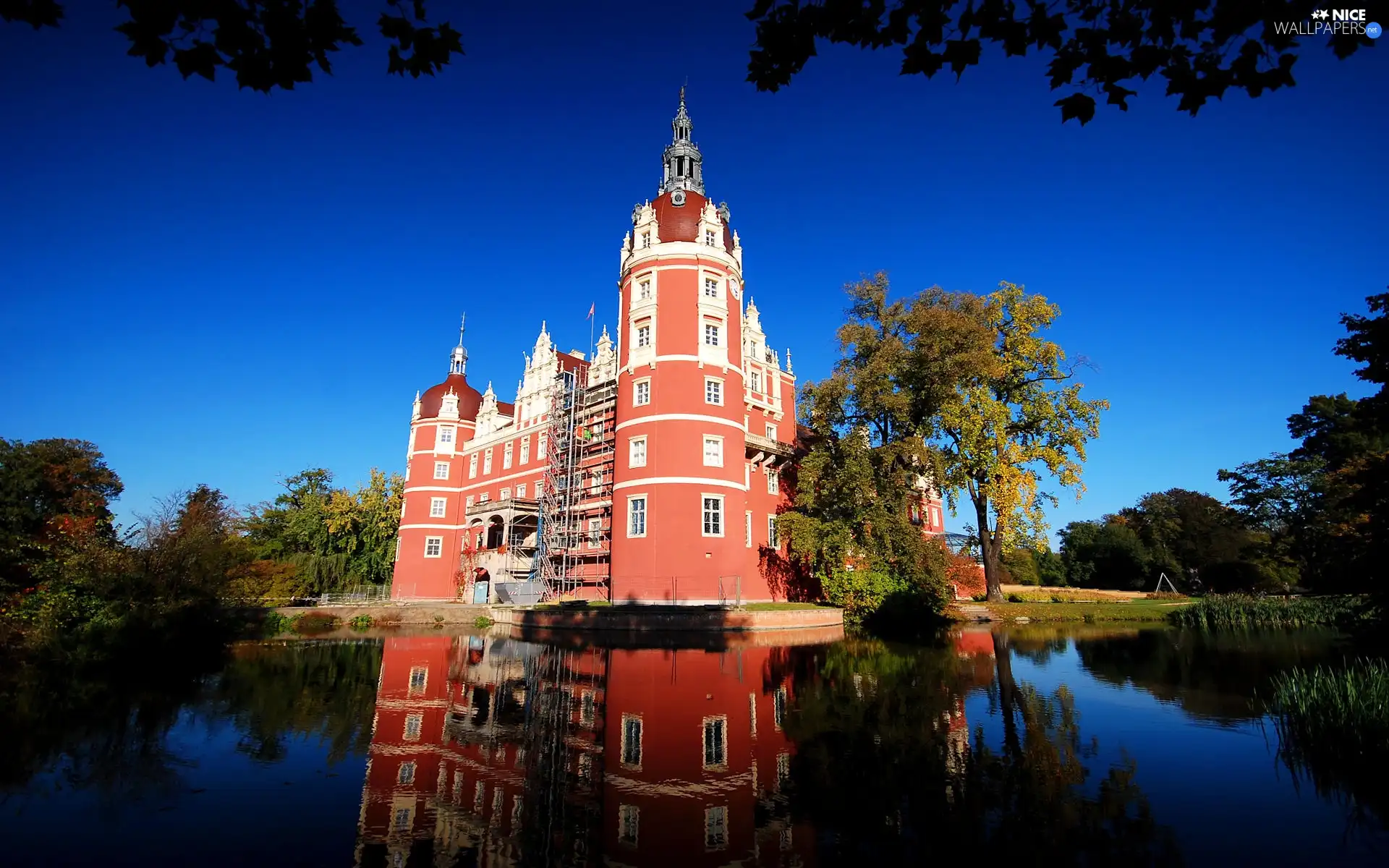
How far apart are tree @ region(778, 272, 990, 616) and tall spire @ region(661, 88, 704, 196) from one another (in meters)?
12.4

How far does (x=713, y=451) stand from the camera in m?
30.5

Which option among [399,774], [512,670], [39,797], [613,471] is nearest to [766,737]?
[399,774]

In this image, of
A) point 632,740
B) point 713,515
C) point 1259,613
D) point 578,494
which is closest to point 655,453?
point 713,515

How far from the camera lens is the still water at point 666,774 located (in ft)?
17.3

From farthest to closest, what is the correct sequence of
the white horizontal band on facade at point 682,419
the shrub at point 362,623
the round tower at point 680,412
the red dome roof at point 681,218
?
the red dome roof at point 681,218
the shrub at point 362,623
the white horizontal band on facade at point 682,419
the round tower at point 680,412

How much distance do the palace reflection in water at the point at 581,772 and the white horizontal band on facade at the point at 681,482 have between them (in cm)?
1476

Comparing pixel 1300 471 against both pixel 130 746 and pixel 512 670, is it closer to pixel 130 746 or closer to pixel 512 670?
pixel 512 670

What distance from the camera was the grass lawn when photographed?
31.0m

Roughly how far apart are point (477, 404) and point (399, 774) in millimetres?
43884

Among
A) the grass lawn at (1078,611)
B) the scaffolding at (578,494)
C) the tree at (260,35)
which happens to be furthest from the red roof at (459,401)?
the tree at (260,35)

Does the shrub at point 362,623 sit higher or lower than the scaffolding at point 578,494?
lower

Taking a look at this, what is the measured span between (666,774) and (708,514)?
2231 centimetres

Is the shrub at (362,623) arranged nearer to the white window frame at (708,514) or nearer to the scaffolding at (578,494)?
the scaffolding at (578,494)

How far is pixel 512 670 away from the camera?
15.9 meters
